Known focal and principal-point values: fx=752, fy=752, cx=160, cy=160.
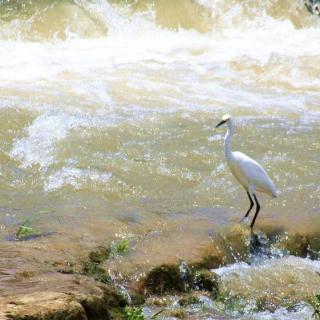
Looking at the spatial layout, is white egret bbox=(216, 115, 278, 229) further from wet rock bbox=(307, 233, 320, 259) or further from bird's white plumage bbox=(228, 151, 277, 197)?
wet rock bbox=(307, 233, 320, 259)

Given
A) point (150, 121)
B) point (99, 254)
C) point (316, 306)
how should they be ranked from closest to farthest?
point (316, 306)
point (99, 254)
point (150, 121)

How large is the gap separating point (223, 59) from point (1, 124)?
5.67m

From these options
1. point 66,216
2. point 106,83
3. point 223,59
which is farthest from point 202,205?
point 223,59

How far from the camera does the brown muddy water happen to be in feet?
20.8

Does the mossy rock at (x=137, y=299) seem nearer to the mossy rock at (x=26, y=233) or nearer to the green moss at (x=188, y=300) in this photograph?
the green moss at (x=188, y=300)

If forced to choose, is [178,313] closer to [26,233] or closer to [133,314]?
[133,314]

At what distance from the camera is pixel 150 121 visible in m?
9.77

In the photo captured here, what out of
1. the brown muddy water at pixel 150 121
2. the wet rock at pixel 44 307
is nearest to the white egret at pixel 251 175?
the brown muddy water at pixel 150 121

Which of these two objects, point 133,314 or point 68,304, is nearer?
point 68,304

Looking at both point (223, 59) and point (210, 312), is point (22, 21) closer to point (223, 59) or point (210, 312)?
point (223, 59)

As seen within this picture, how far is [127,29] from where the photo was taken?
612 inches

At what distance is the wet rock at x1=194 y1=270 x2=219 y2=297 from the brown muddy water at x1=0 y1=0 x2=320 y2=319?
0.15 metres

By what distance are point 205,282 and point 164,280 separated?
334 mm

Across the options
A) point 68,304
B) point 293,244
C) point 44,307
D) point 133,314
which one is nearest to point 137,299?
point 133,314
